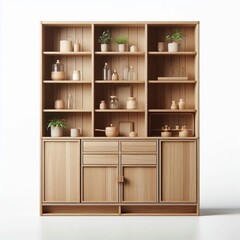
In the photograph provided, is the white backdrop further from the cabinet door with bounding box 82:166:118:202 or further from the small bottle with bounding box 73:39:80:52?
the cabinet door with bounding box 82:166:118:202

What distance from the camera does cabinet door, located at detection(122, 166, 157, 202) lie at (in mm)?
8586

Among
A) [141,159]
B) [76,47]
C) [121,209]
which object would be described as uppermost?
[76,47]

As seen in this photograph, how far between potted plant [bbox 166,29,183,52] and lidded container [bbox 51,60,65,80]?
1.40m

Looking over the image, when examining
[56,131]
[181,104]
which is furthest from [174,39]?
[56,131]

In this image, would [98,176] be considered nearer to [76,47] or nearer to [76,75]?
[76,75]

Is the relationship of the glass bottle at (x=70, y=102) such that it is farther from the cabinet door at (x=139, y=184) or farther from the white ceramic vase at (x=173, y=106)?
the white ceramic vase at (x=173, y=106)

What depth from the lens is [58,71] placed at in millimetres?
8898
